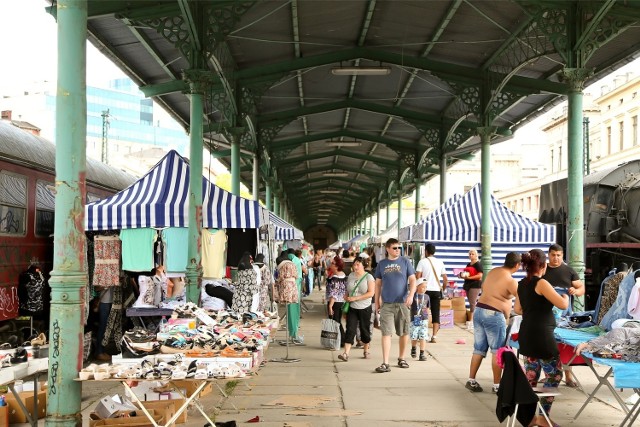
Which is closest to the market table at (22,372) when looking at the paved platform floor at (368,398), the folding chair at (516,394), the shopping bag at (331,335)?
the paved platform floor at (368,398)

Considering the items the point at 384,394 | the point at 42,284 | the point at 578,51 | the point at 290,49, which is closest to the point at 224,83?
the point at 290,49

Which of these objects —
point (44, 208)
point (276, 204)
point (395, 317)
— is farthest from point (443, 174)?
point (44, 208)

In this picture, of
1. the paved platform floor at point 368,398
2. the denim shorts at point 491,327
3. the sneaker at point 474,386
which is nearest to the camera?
the paved platform floor at point 368,398

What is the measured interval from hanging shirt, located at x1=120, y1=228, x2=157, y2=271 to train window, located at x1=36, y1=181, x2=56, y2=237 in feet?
4.89

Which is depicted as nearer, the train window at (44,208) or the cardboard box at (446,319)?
the train window at (44,208)

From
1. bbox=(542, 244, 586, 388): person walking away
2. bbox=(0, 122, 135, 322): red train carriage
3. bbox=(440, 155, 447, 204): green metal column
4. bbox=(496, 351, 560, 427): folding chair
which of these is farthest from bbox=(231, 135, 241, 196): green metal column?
bbox=(496, 351, 560, 427): folding chair

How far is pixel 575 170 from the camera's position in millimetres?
12266

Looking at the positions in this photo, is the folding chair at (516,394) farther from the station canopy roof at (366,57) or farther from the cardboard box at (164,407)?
the station canopy roof at (366,57)

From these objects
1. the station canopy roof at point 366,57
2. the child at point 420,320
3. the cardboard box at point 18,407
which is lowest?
the cardboard box at point 18,407

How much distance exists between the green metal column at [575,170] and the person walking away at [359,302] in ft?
10.4

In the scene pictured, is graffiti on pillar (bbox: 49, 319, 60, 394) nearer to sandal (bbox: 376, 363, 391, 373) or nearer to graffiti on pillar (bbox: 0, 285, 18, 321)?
graffiti on pillar (bbox: 0, 285, 18, 321)

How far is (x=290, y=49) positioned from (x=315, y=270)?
900 inches

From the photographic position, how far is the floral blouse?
45.2 feet

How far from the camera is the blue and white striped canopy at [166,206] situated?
11.6 meters
